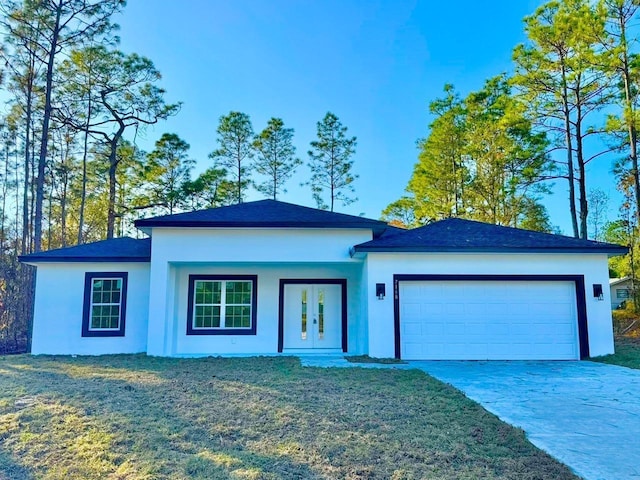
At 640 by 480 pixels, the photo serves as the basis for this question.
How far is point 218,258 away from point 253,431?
6.64m

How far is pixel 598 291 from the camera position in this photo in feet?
33.5

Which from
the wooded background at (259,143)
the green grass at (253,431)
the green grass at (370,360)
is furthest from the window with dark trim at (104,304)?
the green grass at (370,360)

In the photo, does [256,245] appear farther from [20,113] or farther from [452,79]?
[452,79]

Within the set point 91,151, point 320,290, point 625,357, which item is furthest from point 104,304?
point 625,357

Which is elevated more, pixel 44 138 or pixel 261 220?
pixel 44 138

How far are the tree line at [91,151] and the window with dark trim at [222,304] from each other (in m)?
7.17

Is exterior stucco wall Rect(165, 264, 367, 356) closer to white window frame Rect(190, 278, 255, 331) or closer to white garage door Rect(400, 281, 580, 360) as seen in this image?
white window frame Rect(190, 278, 255, 331)

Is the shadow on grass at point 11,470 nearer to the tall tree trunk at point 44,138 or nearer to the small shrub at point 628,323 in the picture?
the tall tree trunk at point 44,138

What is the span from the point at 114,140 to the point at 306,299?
15133 mm

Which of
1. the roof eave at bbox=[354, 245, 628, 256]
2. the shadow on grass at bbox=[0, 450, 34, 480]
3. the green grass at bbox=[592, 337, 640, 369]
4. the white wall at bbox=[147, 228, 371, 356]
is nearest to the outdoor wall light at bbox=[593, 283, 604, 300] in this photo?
the roof eave at bbox=[354, 245, 628, 256]

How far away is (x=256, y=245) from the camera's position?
1088 centimetres

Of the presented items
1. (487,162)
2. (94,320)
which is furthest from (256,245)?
(487,162)

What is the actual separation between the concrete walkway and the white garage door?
22.2 inches

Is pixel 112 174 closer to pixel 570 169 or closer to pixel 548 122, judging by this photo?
pixel 548 122
